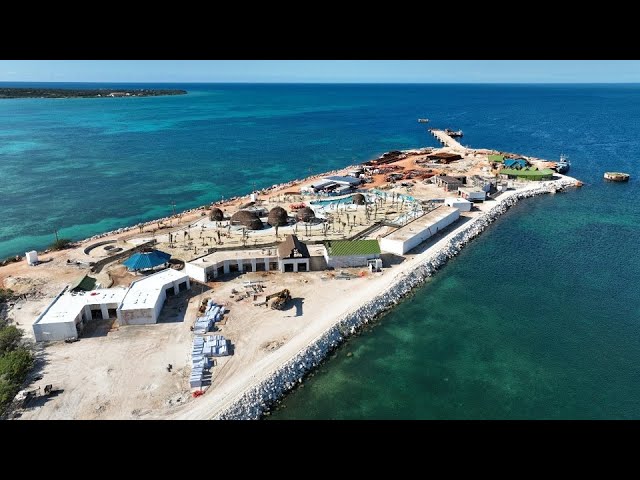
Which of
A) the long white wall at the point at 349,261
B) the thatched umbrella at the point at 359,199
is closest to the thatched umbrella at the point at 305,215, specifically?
the thatched umbrella at the point at 359,199

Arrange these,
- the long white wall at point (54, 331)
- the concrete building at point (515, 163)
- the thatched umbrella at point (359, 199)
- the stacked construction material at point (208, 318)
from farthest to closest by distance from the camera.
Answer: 1. the concrete building at point (515, 163)
2. the thatched umbrella at point (359, 199)
3. the stacked construction material at point (208, 318)
4. the long white wall at point (54, 331)

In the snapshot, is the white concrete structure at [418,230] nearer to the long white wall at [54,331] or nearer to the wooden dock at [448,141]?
the long white wall at [54,331]

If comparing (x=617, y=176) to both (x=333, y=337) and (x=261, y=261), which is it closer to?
(x=261, y=261)

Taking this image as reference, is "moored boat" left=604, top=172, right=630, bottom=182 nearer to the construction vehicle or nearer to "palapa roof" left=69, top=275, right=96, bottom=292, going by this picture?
the construction vehicle

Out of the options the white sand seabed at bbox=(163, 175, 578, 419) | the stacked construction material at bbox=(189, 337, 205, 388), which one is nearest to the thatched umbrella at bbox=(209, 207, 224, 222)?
the white sand seabed at bbox=(163, 175, 578, 419)
